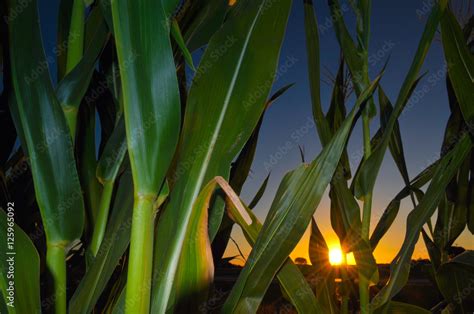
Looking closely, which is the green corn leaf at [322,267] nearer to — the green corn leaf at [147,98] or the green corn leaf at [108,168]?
the green corn leaf at [108,168]

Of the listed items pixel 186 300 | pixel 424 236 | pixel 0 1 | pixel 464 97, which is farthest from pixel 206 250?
pixel 424 236

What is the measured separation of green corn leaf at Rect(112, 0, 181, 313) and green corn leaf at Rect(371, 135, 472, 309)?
1.08 feet

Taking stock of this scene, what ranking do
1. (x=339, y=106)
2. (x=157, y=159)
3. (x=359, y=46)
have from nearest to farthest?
(x=157, y=159)
(x=359, y=46)
(x=339, y=106)

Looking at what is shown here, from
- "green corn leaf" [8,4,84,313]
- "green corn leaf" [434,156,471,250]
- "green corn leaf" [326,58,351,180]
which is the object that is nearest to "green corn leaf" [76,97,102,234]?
"green corn leaf" [8,4,84,313]

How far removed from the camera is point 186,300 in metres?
0.32

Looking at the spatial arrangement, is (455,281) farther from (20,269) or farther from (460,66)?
(20,269)

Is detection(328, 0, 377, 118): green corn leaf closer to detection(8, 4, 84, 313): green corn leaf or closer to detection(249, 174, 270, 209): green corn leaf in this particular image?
detection(249, 174, 270, 209): green corn leaf

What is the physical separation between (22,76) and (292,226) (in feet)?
0.81

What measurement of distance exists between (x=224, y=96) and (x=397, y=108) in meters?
0.29

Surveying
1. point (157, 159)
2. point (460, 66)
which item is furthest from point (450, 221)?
point (157, 159)

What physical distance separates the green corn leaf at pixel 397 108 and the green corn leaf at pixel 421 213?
0.27 feet

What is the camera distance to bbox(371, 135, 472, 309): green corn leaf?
484 millimetres

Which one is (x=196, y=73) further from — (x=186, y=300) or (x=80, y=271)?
(x=80, y=271)

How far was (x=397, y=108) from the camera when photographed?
548 mm
